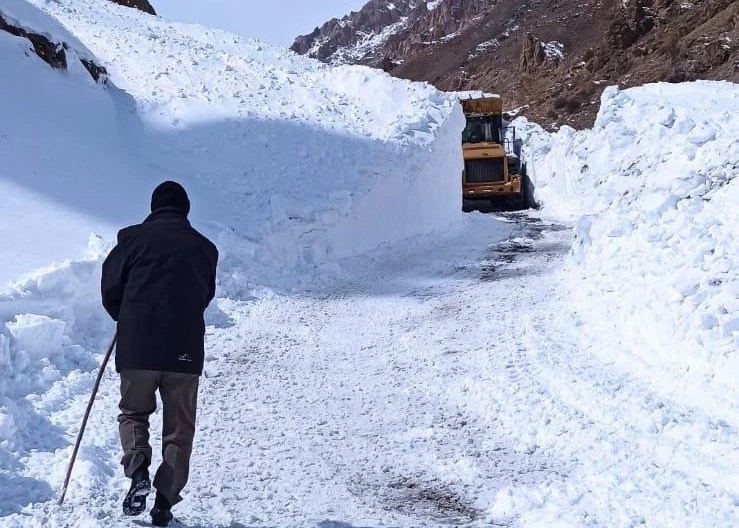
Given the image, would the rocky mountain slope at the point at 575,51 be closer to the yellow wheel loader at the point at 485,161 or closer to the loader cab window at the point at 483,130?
the loader cab window at the point at 483,130

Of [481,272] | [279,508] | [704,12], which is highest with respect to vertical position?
[704,12]

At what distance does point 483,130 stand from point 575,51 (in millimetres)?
40916

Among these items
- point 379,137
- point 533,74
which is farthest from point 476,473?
point 533,74

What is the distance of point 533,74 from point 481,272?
53.5m

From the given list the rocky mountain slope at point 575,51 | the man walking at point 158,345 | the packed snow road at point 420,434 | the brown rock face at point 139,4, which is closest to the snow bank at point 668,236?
the packed snow road at point 420,434

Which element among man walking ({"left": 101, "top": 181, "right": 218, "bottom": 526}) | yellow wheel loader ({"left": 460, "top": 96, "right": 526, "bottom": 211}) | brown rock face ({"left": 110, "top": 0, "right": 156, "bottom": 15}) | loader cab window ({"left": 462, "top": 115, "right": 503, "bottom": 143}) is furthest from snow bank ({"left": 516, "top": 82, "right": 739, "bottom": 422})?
brown rock face ({"left": 110, "top": 0, "right": 156, "bottom": 15})

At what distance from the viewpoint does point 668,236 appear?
831 centimetres

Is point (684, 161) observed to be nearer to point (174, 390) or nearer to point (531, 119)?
point (174, 390)

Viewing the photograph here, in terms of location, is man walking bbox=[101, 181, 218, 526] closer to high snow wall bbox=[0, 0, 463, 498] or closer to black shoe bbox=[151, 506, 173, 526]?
black shoe bbox=[151, 506, 173, 526]

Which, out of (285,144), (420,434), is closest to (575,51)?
(285,144)

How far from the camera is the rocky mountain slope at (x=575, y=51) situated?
41.0 metres

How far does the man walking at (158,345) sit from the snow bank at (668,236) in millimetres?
3718

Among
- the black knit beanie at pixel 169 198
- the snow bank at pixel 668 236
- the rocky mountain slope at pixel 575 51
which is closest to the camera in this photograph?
the black knit beanie at pixel 169 198

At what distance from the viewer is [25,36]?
1491 centimetres
